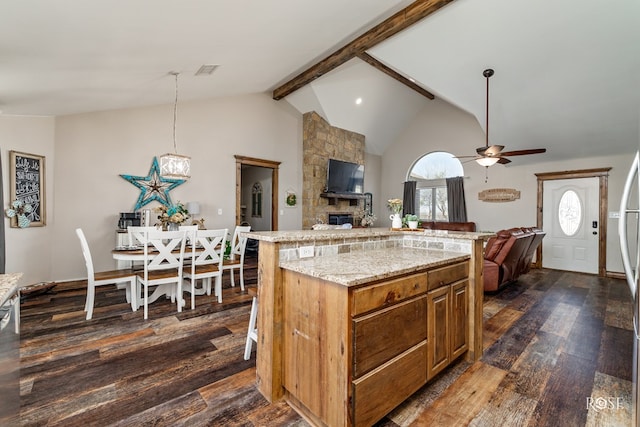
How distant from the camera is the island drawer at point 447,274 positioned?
1.87m

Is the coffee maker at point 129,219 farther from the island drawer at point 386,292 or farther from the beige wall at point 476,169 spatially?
the beige wall at point 476,169

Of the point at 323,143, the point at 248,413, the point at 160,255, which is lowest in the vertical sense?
the point at 248,413

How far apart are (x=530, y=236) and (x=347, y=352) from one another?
462 centimetres

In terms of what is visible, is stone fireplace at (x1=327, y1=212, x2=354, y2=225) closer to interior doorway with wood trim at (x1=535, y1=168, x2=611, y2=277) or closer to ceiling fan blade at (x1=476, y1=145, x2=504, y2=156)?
ceiling fan blade at (x1=476, y1=145, x2=504, y2=156)

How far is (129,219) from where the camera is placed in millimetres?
4625

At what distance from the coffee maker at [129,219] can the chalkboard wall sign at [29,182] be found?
0.92 meters

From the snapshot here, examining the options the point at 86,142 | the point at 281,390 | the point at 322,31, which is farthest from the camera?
the point at 86,142

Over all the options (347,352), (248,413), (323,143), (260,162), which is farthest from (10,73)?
(323,143)

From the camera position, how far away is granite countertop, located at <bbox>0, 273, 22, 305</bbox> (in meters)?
1.10

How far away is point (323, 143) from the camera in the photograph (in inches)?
281

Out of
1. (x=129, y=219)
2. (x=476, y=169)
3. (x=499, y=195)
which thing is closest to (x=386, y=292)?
(x=129, y=219)

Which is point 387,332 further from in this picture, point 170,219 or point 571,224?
point 571,224

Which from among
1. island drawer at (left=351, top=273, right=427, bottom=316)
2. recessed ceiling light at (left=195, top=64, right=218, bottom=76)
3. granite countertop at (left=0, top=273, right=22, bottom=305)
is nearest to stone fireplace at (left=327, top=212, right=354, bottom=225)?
recessed ceiling light at (left=195, top=64, right=218, bottom=76)

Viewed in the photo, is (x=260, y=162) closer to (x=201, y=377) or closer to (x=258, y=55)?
(x=258, y=55)
